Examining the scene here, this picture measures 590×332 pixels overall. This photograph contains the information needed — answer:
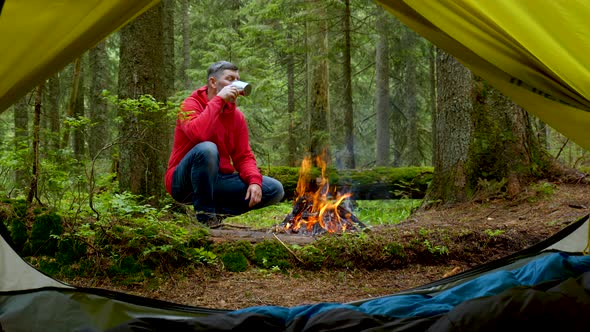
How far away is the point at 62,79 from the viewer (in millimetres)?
10094

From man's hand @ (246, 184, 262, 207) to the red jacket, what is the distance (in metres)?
0.06

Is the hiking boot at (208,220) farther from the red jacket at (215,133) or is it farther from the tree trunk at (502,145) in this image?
the tree trunk at (502,145)

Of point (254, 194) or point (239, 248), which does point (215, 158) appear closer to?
point (254, 194)

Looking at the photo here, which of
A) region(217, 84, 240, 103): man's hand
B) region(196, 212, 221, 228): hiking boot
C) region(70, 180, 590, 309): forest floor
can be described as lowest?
region(70, 180, 590, 309): forest floor

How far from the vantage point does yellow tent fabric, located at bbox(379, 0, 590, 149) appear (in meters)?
1.95

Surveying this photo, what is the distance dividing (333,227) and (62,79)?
766cm

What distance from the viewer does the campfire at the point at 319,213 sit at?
15.3 feet

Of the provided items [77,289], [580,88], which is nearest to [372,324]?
[580,88]

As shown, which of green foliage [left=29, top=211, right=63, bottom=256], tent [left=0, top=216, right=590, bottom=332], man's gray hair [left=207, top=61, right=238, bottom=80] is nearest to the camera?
tent [left=0, top=216, right=590, bottom=332]

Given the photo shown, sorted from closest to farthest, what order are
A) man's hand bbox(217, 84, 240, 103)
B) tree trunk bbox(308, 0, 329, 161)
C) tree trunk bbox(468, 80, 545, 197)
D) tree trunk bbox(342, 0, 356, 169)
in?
man's hand bbox(217, 84, 240, 103) < tree trunk bbox(468, 80, 545, 197) < tree trunk bbox(308, 0, 329, 161) < tree trunk bbox(342, 0, 356, 169)

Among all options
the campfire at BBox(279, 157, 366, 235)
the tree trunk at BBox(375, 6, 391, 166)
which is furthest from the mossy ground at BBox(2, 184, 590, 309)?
the tree trunk at BBox(375, 6, 391, 166)

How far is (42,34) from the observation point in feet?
6.75

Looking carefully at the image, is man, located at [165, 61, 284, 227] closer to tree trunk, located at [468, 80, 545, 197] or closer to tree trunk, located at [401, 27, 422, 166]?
tree trunk, located at [468, 80, 545, 197]

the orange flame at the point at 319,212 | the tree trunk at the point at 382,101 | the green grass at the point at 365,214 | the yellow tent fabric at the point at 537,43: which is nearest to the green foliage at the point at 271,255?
the orange flame at the point at 319,212
